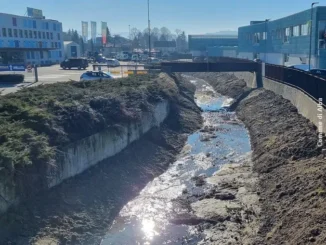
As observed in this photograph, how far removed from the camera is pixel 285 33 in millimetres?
64625

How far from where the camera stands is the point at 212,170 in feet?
68.7

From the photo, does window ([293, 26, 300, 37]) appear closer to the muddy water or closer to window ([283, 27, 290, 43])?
window ([283, 27, 290, 43])

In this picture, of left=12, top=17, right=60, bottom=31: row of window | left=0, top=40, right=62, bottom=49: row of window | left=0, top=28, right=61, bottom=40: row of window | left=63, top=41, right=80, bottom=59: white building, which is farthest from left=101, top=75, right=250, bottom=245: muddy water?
left=63, top=41, right=80, bottom=59: white building

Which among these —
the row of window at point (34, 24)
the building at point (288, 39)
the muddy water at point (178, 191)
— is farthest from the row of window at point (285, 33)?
the row of window at point (34, 24)

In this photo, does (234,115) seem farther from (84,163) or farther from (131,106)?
(84,163)

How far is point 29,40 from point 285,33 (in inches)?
2156

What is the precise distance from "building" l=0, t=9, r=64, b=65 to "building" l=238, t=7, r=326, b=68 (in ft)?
149

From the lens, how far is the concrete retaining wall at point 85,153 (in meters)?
12.7

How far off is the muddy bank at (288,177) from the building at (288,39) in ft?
83.1

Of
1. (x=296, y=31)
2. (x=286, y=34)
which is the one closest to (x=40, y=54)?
(x=286, y=34)

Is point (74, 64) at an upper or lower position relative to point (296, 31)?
lower

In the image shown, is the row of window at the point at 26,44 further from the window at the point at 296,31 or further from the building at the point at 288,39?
the window at the point at 296,31

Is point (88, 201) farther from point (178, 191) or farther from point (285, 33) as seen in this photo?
point (285, 33)

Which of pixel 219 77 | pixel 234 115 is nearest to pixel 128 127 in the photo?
pixel 234 115
